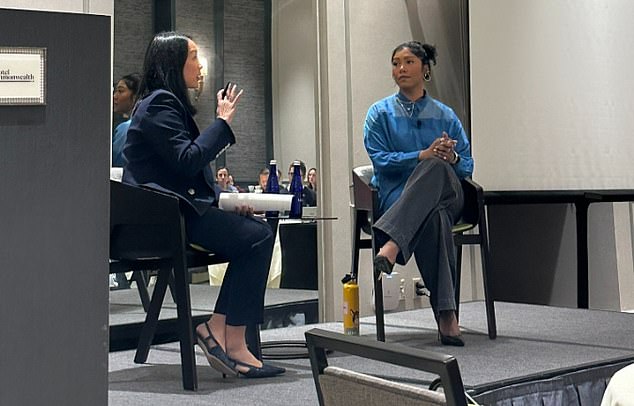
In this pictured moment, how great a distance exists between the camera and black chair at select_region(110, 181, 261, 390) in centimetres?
262

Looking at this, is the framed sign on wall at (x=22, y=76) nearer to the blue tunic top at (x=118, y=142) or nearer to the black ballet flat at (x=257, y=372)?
the black ballet flat at (x=257, y=372)

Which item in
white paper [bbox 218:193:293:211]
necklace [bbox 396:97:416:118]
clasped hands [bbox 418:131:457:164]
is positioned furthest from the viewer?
necklace [bbox 396:97:416:118]

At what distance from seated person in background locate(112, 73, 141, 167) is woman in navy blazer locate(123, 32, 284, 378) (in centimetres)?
87

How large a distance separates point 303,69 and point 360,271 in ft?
3.54

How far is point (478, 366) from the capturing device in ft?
9.52

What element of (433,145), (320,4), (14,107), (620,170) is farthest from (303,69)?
(14,107)

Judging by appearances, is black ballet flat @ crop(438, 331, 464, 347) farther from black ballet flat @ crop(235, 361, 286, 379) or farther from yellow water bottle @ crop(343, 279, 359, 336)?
black ballet flat @ crop(235, 361, 286, 379)

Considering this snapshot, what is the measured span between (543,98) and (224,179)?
6.12 feet

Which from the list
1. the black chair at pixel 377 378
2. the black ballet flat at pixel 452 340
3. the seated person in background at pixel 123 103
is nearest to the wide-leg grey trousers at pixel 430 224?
the black ballet flat at pixel 452 340

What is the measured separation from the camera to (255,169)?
4.14 meters

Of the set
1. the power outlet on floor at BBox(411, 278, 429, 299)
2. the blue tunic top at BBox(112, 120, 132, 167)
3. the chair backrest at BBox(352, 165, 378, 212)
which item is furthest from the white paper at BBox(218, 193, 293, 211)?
the power outlet on floor at BBox(411, 278, 429, 299)

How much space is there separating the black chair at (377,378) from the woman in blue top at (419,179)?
1.97 m

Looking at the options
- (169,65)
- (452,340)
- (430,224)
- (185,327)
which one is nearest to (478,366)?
(452,340)

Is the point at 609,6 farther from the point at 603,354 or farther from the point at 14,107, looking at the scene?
the point at 14,107
